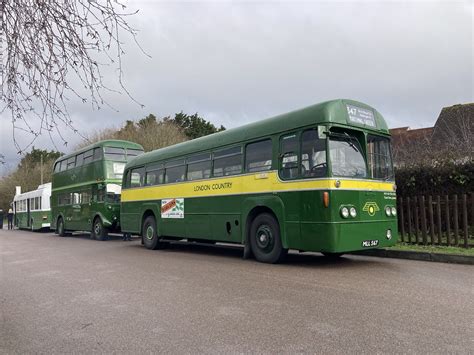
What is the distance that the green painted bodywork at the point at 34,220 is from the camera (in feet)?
98.9

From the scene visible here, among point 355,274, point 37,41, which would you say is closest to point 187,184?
point 355,274

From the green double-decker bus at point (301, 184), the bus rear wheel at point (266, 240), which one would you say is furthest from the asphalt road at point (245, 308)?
the green double-decker bus at point (301, 184)

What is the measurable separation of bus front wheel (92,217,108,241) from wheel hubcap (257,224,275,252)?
11.8m

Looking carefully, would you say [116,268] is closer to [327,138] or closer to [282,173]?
[282,173]

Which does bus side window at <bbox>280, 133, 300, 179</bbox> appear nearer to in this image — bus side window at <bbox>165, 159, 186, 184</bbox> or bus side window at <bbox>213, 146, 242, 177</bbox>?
bus side window at <bbox>213, 146, 242, 177</bbox>

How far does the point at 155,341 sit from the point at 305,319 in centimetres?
175

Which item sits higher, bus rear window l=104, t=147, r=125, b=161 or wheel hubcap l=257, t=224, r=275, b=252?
bus rear window l=104, t=147, r=125, b=161

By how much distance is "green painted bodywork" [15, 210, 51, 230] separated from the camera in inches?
1187

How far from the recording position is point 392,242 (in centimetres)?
962

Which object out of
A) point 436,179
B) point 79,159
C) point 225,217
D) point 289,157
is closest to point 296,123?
point 289,157

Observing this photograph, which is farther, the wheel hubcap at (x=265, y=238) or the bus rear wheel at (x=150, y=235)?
the bus rear wheel at (x=150, y=235)

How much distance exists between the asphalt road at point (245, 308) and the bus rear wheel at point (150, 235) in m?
4.49

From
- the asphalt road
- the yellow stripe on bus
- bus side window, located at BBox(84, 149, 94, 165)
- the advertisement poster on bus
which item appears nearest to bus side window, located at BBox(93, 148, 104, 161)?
bus side window, located at BBox(84, 149, 94, 165)

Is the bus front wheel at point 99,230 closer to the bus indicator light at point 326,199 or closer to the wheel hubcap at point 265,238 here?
the wheel hubcap at point 265,238
